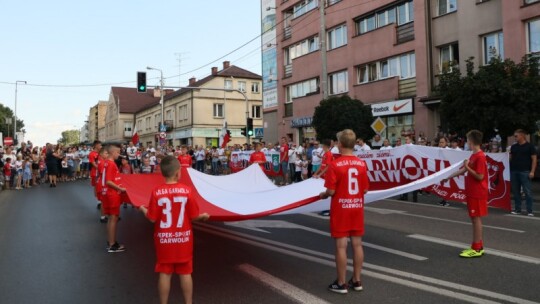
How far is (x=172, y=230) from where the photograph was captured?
14.1 feet

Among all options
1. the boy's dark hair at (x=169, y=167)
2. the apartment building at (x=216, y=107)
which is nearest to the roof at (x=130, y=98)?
the apartment building at (x=216, y=107)

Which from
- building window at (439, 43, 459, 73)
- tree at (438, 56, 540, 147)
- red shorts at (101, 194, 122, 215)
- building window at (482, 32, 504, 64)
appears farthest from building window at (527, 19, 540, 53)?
red shorts at (101, 194, 122, 215)

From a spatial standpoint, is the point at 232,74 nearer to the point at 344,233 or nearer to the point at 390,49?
the point at 390,49

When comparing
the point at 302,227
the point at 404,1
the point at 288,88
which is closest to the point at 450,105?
the point at 302,227

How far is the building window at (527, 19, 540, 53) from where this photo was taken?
1862 cm

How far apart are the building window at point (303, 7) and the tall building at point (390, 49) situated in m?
0.09

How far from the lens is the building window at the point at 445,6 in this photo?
885 inches

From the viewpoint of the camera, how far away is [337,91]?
3062 cm

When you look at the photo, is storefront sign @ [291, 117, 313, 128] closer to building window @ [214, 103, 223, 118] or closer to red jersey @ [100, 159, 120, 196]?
red jersey @ [100, 159, 120, 196]

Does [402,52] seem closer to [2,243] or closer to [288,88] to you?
[288,88]

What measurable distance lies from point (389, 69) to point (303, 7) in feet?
35.2

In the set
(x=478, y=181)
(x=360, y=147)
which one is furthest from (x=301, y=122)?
(x=478, y=181)

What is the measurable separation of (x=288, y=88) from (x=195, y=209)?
32.4m

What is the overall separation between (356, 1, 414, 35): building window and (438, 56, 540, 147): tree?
10.3 metres
